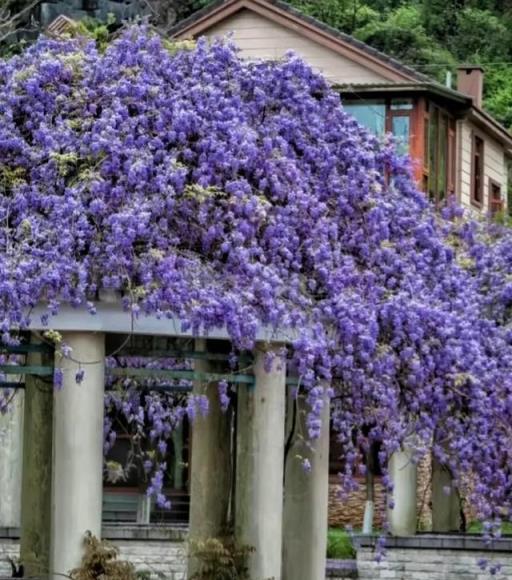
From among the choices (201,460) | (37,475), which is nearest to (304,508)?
(201,460)

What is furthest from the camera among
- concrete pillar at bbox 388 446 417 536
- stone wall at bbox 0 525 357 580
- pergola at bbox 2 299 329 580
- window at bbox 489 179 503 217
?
window at bbox 489 179 503 217

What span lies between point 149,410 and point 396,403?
2.07 m

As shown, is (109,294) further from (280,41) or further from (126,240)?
(280,41)

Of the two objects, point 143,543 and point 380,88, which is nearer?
point 143,543

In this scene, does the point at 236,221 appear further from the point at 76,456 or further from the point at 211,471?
the point at 211,471

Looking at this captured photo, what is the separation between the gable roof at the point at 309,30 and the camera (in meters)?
33.7

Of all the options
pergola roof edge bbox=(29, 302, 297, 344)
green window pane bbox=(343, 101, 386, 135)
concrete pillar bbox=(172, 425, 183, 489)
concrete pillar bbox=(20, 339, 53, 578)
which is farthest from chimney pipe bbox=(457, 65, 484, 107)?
pergola roof edge bbox=(29, 302, 297, 344)

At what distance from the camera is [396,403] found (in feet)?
47.7

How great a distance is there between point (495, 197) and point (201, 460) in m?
25.9

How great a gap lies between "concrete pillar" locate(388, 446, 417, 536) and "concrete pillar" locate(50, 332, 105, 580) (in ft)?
39.3

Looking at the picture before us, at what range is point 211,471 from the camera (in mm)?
14500

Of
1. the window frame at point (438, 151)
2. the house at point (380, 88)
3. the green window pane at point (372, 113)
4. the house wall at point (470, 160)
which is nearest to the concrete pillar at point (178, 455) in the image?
the window frame at point (438, 151)

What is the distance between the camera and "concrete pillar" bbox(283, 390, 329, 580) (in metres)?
14.3

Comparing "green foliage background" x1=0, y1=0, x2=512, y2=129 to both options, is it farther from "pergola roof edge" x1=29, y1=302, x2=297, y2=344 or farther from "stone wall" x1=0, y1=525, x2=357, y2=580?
"pergola roof edge" x1=29, y1=302, x2=297, y2=344
